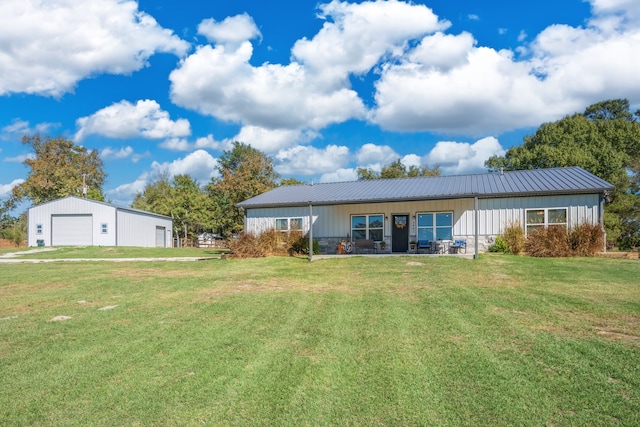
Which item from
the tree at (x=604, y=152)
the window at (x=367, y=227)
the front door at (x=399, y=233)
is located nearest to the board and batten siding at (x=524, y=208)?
the front door at (x=399, y=233)

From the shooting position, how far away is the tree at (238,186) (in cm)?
3769

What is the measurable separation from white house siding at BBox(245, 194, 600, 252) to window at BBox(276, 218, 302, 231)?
0.70 ft

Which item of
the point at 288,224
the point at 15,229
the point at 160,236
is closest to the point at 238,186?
the point at 160,236

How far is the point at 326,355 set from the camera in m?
5.25

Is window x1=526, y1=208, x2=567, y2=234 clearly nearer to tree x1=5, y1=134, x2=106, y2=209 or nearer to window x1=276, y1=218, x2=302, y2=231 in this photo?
window x1=276, y1=218, x2=302, y2=231

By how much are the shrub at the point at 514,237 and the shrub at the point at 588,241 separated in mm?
1916

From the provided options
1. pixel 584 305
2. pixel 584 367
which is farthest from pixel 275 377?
pixel 584 305

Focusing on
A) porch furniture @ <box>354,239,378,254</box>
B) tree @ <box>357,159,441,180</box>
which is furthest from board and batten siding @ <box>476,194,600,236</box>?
tree @ <box>357,159,441,180</box>

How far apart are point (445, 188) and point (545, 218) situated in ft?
14.7

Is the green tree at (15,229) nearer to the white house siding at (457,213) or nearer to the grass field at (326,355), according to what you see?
the white house siding at (457,213)

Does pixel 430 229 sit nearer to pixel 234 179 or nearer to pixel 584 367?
pixel 584 367

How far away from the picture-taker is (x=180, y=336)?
6082 millimetres

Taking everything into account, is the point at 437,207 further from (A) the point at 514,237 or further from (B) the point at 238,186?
(B) the point at 238,186

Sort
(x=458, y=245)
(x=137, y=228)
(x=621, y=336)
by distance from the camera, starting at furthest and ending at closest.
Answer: (x=137, y=228)
(x=458, y=245)
(x=621, y=336)
